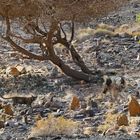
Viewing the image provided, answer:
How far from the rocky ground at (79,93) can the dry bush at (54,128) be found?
0.07ft

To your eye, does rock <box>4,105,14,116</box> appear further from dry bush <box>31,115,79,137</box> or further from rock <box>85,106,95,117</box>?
dry bush <box>31,115,79,137</box>

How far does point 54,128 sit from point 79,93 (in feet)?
14.5

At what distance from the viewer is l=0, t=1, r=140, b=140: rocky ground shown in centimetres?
1059

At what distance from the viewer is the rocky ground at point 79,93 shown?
417 inches

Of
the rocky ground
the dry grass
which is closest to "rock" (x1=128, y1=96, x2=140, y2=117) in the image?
the rocky ground

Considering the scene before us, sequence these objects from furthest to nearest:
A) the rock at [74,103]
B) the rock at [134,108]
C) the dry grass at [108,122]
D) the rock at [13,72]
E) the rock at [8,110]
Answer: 1. the rock at [13,72]
2. the rock at [74,103]
3. the rock at [8,110]
4. the rock at [134,108]
5. the dry grass at [108,122]

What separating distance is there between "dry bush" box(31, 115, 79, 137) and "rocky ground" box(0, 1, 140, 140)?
0.02 meters

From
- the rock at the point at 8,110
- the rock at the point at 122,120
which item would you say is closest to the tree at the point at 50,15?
the rock at the point at 8,110

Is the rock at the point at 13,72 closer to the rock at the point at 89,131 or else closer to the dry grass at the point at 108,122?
the dry grass at the point at 108,122

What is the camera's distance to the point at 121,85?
14.8m

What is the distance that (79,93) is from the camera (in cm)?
1479

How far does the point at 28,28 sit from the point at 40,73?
1295 millimetres

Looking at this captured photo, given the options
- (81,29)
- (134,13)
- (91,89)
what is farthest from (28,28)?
(134,13)

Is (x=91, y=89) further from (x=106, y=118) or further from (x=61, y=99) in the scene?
(x=106, y=118)
